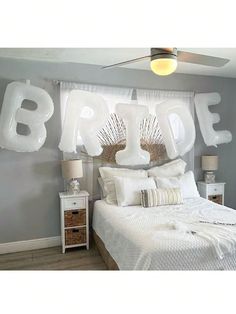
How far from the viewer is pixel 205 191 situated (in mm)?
3398

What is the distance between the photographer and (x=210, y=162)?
3.39 m

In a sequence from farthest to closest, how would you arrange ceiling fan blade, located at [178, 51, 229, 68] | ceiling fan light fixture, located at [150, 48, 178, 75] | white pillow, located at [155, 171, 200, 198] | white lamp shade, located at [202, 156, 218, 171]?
white lamp shade, located at [202, 156, 218, 171]
white pillow, located at [155, 171, 200, 198]
ceiling fan blade, located at [178, 51, 229, 68]
ceiling fan light fixture, located at [150, 48, 178, 75]

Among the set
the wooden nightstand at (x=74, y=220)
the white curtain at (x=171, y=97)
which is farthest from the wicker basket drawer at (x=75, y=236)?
the white curtain at (x=171, y=97)

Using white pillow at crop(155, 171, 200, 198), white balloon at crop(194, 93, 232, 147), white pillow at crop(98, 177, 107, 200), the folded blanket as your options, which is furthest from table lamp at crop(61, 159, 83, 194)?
white balloon at crop(194, 93, 232, 147)

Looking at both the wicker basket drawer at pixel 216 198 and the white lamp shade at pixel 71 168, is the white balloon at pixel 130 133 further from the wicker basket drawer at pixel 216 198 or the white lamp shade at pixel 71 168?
the wicker basket drawer at pixel 216 198

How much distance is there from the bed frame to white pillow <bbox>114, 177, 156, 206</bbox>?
1.52 ft

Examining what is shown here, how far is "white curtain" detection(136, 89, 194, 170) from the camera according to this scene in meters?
3.25

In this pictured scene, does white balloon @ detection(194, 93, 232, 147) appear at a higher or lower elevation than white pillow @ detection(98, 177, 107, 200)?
higher

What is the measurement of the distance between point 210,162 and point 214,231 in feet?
5.25

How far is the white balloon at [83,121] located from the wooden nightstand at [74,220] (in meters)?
0.53

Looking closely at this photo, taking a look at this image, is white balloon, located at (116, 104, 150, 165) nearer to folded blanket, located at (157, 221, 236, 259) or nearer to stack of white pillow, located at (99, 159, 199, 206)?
stack of white pillow, located at (99, 159, 199, 206)

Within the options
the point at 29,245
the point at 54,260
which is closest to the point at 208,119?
the point at 54,260

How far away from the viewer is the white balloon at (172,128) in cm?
315
